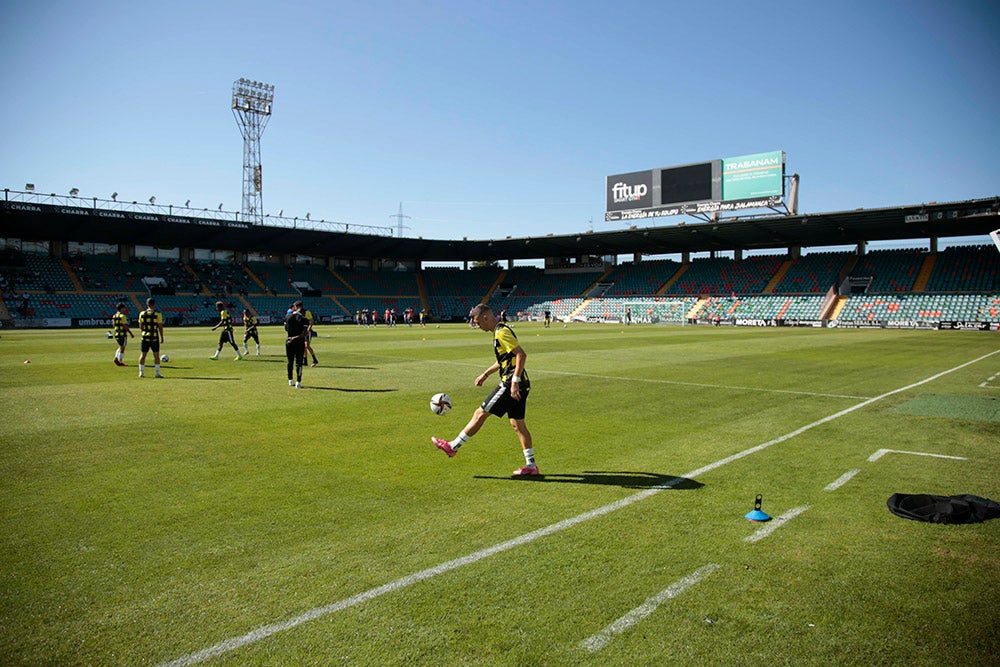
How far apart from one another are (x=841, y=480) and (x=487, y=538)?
182 inches

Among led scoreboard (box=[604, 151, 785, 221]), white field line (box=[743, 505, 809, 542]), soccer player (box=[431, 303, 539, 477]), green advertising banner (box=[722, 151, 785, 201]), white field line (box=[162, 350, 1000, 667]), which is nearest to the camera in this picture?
white field line (box=[162, 350, 1000, 667])

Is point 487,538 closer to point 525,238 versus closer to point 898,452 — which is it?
point 898,452

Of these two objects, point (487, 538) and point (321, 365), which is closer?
point (487, 538)

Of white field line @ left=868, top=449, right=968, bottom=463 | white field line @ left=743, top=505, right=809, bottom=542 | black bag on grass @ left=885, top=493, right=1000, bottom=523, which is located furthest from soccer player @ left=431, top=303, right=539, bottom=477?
white field line @ left=868, top=449, right=968, bottom=463

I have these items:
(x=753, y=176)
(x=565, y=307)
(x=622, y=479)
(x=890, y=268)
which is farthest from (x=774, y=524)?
(x=565, y=307)

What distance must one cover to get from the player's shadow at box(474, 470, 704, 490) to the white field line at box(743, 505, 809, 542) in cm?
107

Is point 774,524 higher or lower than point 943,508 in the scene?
lower

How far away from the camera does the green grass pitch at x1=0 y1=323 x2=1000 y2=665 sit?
378 centimetres

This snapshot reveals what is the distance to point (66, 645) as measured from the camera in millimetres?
3674

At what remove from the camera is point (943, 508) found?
5.96 metres

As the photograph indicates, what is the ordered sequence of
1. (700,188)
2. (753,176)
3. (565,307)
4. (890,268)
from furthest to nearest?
(565,307)
(890,268)
(700,188)
(753,176)

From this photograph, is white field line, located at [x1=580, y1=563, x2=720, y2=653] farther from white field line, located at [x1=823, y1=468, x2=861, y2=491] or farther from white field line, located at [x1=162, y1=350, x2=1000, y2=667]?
white field line, located at [x1=823, y1=468, x2=861, y2=491]

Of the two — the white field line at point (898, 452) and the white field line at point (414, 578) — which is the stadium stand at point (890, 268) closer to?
the white field line at point (898, 452)

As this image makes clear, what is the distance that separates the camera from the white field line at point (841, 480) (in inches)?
274
